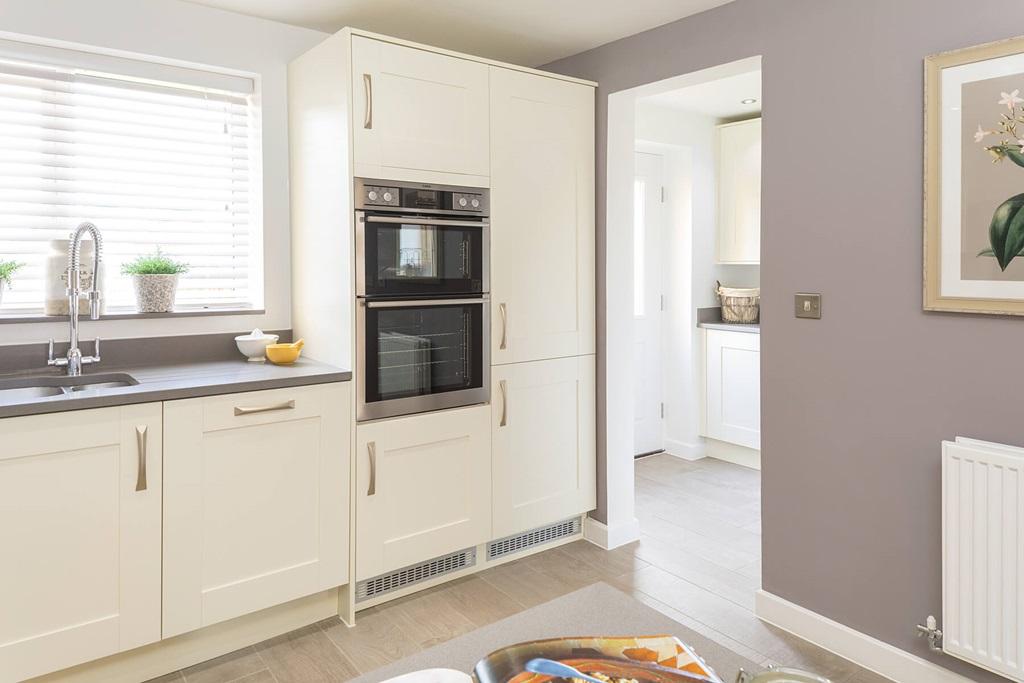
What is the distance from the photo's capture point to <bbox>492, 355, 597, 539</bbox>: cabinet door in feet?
10.2

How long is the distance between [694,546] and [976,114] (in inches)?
87.2

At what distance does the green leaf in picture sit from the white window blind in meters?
2.69

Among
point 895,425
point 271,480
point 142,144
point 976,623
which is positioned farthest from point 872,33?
point 142,144

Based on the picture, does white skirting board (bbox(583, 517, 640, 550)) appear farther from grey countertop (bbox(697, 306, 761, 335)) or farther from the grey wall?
grey countertop (bbox(697, 306, 761, 335))

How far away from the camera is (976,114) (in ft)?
6.68

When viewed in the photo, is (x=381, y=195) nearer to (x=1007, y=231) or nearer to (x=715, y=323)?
(x=1007, y=231)

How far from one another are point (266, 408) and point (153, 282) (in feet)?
2.60

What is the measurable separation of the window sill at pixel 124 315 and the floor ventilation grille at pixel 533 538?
148 centimetres

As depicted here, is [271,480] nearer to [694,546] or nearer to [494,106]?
[494,106]

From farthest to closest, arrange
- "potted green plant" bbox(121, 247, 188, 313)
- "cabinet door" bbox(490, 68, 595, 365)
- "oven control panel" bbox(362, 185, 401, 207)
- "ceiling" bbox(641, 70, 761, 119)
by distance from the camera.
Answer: "ceiling" bbox(641, 70, 761, 119)
"cabinet door" bbox(490, 68, 595, 365)
"potted green plant" bbox(121, 247, 188, 313)
"oven control panel" bbox(362, 185, 401, 207)

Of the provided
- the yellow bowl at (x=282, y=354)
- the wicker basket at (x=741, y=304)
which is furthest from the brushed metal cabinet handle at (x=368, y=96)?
the wicker basket at (x=741, y=304)

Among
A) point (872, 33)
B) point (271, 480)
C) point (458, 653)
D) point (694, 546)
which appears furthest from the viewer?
point (694, 546)

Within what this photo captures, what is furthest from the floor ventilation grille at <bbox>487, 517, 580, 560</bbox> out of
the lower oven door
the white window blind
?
the white window blind

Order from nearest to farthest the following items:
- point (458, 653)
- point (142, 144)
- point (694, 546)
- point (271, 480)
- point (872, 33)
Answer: point (458, 653)
point (872, 33)
point (271, 480)
point (142, 144)
point (694, 546)
